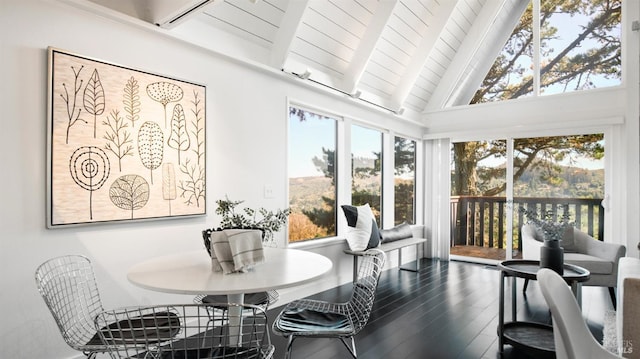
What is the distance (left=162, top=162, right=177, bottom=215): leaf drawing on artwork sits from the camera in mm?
2762

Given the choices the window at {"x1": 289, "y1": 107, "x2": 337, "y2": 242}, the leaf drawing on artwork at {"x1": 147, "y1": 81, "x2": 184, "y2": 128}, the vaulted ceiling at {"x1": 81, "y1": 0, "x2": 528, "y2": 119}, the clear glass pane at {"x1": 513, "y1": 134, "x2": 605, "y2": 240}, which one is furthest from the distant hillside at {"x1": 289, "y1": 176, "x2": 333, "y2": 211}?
the clear glass pane at {"x1": 513, "y1": 134, "x2": 605, "y2": 240}

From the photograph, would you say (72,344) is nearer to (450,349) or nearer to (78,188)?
(78,188)

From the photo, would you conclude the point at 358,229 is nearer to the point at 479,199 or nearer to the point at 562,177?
the point at 479,199

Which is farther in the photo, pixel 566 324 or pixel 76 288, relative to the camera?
pixel 76 288

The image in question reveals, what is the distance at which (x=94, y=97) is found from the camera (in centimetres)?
238

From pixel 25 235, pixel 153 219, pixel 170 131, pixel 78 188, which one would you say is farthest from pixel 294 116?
pixel 25 235

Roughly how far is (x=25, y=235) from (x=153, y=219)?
2.43 feet

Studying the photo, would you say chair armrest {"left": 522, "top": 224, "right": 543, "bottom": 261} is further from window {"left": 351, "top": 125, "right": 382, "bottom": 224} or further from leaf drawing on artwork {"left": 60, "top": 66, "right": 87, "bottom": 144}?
leaf drawing on artwork {"left": 60, "top": 66, "right": 87, "bottom": 144}

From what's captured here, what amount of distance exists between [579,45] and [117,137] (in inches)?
233

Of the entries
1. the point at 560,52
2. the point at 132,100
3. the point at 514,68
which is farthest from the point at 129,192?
the point at 560,52

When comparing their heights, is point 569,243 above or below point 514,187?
below

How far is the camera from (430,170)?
6.38 m

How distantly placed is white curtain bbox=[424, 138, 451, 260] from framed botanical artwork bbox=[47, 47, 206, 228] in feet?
14.2

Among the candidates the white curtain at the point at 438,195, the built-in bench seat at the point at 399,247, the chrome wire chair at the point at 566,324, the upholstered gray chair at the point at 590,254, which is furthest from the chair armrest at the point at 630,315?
the white curtain at the point at 438,195
